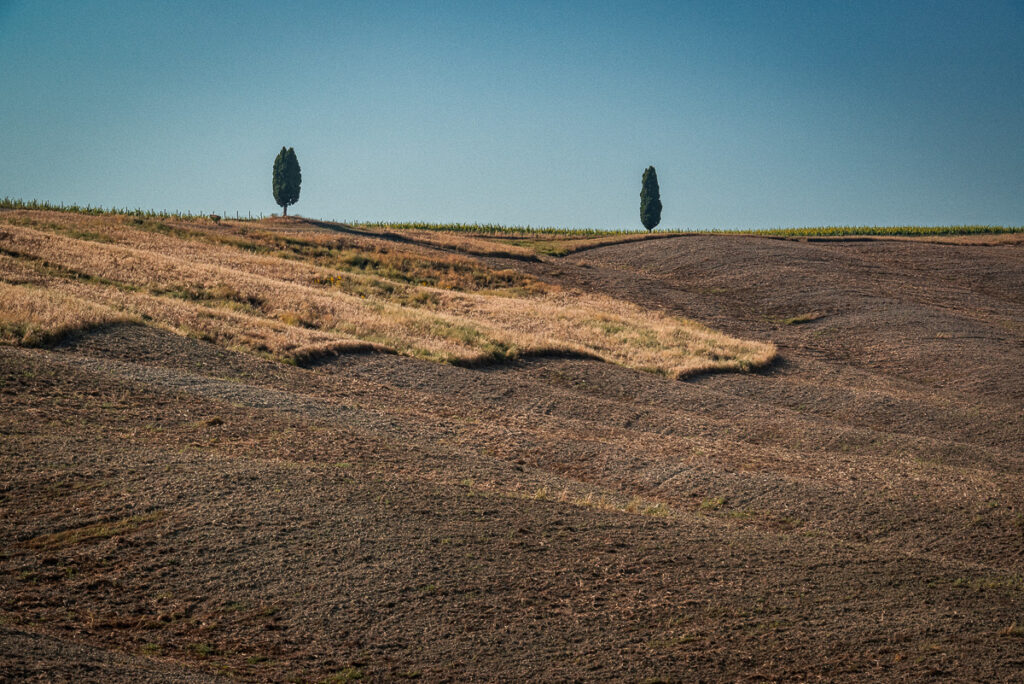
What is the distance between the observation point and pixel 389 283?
40.4m

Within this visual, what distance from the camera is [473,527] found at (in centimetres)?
1072

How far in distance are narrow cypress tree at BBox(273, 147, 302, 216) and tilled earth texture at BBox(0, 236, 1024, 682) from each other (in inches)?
2923

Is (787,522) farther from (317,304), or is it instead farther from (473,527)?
(317,304)

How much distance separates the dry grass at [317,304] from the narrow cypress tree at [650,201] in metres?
49.2

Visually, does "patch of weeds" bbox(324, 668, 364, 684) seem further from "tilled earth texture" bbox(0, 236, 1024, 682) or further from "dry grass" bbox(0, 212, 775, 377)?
"dry grass" bbox(0, 212, 775, 377)

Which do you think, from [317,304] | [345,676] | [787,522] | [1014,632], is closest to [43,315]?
[317,304]

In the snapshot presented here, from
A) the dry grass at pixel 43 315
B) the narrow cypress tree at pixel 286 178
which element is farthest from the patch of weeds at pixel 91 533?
the narrow cypress tree at pixel 286 178

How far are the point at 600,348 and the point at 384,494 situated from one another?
61.6 ft

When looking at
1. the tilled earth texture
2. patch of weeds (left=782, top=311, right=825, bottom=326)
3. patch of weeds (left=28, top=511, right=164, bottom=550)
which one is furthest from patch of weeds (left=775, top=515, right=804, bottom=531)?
patch of weeds (left=782, top=311, right=825, bottom=326)

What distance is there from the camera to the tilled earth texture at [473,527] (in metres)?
7.90

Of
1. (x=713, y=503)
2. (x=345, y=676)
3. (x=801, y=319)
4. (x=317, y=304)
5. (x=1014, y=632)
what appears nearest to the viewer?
(x=345, y=676)

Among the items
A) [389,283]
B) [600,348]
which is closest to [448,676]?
[600,348]

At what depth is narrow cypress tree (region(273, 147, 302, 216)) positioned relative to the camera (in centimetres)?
9125

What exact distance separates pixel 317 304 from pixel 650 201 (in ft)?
229
